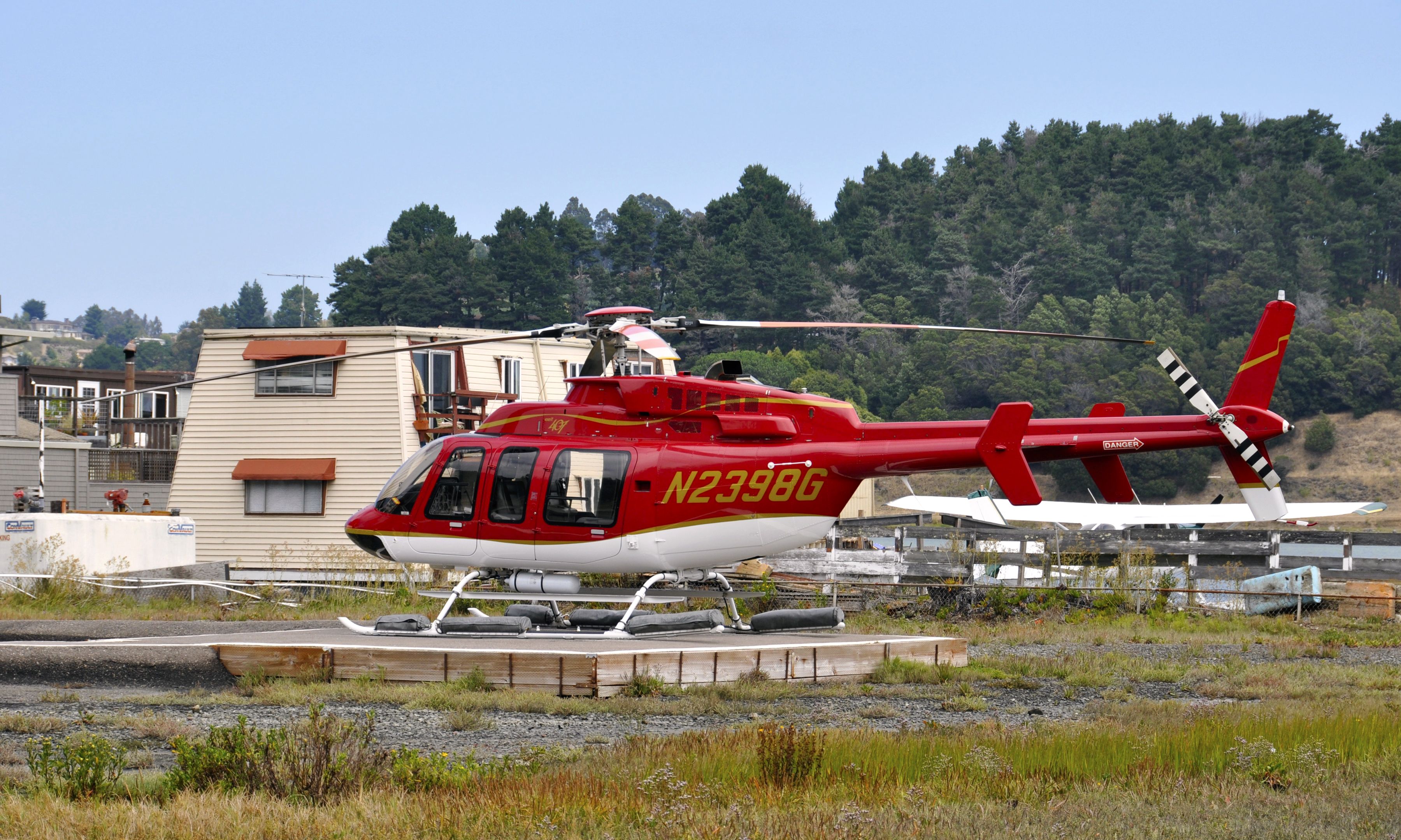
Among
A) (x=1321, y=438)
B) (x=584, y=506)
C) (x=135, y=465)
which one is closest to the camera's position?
(x=584, y=506)

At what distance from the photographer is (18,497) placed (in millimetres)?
30984

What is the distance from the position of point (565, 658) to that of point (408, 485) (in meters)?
4.38

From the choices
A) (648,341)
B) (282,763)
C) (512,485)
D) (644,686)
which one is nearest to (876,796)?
(282,763)

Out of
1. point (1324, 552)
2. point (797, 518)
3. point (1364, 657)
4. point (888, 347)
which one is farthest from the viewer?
point (888, 347)

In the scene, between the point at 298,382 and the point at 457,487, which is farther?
the point at 298,382

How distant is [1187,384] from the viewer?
14867 mm

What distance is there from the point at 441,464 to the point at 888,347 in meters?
98.1

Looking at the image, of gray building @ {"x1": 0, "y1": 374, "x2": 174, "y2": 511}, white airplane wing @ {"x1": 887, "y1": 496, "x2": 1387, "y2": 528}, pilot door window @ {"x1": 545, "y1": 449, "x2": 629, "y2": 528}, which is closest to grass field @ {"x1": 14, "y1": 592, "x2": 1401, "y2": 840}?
pilot door window @ {"x1": 545, "y1": 449, "x2": 629, "y2": 528}

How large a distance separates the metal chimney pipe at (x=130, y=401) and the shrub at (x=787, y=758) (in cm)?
2326

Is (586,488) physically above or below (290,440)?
below

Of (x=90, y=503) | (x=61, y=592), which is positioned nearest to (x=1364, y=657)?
(x=61, y=592)

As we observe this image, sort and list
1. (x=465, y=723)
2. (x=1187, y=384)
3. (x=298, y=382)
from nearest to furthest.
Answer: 1. (x=465, y=723)
2. (x=1187, y=384)
3. (x=298, y=382)

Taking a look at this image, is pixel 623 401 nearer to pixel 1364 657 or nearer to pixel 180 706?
pixel 180 706

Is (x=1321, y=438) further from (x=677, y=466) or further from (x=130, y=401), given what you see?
(x=677, y=466)
